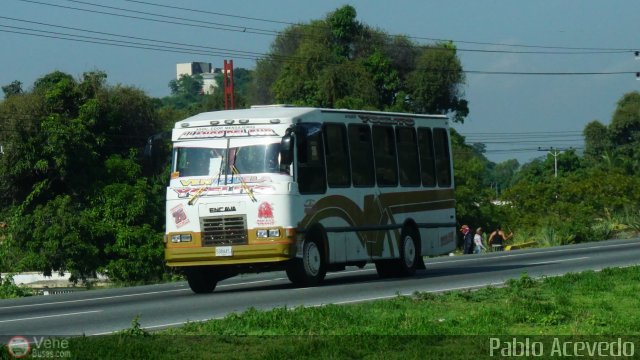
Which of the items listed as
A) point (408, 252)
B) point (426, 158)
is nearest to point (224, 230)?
point (408, 252)

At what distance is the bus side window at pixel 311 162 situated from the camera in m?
22.1

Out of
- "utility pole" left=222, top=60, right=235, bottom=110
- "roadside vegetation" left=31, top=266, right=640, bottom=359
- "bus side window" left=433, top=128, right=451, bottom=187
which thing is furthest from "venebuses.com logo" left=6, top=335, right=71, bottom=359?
"utility pole" left=222, top=60, right=235, bottom=110

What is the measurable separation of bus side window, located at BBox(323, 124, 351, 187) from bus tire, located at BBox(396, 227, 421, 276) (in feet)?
7.52

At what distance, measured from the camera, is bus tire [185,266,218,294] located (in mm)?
22672

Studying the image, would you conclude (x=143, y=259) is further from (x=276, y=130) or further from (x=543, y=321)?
(x=543, y=321)

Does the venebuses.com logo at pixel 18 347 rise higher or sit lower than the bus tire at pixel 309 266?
lower

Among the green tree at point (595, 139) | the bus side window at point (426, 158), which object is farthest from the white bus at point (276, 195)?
the green tree at point (595, 139)

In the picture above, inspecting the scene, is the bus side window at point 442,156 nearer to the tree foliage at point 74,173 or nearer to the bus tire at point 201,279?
the bus tire at point 201,279

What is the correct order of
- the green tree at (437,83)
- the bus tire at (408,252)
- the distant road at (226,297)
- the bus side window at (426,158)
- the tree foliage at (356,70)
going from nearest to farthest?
1. the distant road at (226,297)
2. the bus tire at (408,252)
3. the bus side window at (426,158)
4. the tree foliage at (356,70)
5. the green tree at (437,83)

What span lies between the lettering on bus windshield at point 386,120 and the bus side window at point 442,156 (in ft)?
3.82

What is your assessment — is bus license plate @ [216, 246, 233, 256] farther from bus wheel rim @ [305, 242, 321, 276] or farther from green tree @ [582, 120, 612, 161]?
green tree @ [582, 120, 612, 161]

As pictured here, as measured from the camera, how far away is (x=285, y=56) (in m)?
95.4

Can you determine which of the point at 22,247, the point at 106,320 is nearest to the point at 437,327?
the point at 106,320

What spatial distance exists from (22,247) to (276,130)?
29761 millimetres
